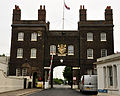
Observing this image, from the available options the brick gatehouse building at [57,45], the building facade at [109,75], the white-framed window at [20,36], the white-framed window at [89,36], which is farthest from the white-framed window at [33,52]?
the building facade at [109,75]

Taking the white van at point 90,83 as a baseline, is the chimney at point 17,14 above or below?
above

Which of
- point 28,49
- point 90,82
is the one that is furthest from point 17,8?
point 90,82

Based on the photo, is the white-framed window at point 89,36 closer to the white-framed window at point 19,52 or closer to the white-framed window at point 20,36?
the white-framed window at point 20,36

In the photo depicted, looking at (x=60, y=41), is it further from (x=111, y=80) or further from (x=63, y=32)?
(x=111, y=80)

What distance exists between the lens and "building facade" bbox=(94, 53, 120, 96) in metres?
18.3

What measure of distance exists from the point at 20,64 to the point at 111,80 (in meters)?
25.4

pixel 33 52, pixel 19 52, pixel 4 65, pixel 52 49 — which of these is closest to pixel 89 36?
pixel 52 49

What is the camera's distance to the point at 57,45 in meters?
43.4

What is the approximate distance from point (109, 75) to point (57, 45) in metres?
23.8

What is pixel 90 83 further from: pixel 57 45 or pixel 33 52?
pixel 33 52

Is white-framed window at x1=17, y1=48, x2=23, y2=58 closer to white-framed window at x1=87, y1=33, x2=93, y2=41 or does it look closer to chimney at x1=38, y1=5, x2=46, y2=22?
chimney at x1=38, y1=5, x2=46, y2=22

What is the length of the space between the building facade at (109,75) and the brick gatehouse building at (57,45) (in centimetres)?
1971

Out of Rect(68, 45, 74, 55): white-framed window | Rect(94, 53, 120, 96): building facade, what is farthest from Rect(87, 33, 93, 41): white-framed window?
Rect(94, 53, 120, 96): building facade

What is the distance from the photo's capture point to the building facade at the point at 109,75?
18.3 metres
